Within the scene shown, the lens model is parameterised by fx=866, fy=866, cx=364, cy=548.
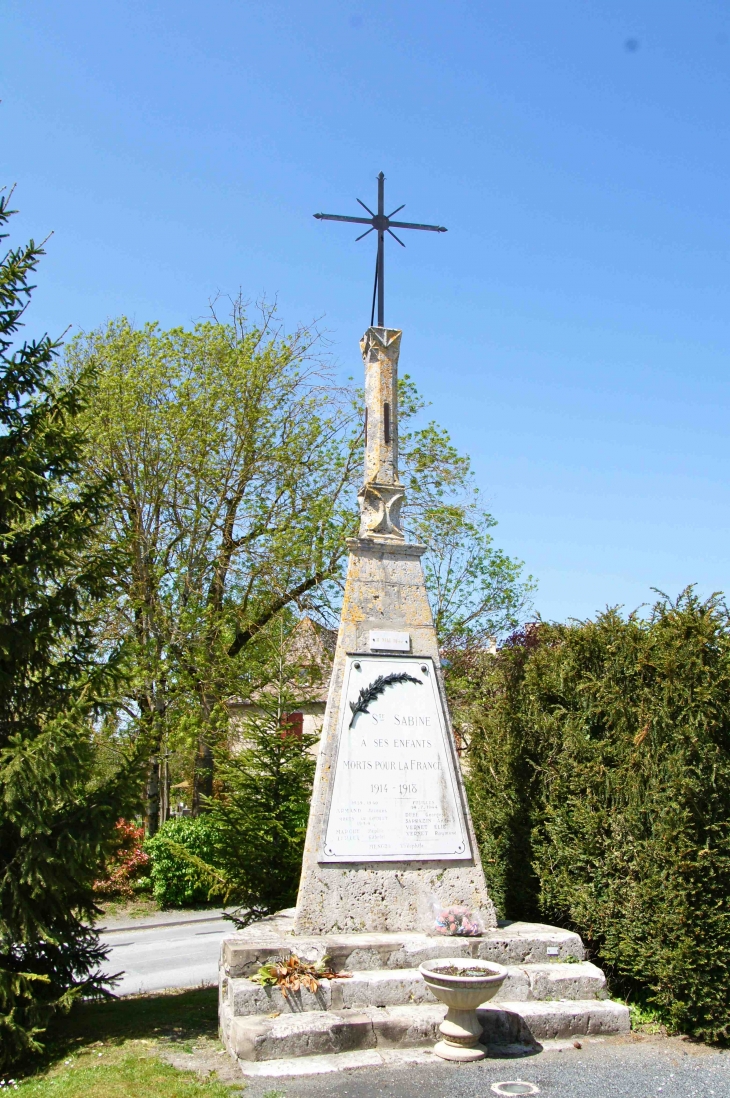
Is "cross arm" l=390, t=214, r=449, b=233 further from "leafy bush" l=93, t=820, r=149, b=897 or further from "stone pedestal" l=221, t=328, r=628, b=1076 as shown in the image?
"leafy bush" l=93, t=820, r=149, b=897

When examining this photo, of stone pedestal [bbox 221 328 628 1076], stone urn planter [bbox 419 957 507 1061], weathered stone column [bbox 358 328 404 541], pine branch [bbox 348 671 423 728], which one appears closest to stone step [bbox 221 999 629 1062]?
stone pedestal [bbox 221 328 628 1076]

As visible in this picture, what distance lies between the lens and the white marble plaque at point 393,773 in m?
7.52

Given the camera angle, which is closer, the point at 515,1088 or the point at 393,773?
the point at 515,1088

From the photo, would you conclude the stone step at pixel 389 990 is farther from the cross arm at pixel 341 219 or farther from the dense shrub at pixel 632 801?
the cross arm at pixel 341 219

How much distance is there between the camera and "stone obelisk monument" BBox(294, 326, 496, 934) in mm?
7367

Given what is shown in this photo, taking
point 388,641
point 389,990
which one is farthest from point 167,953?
point 388,641

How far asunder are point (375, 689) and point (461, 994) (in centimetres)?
270

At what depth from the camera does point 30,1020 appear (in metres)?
6.36

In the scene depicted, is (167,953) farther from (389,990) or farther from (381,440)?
(381,440)

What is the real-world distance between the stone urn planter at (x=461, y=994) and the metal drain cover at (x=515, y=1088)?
0.46m

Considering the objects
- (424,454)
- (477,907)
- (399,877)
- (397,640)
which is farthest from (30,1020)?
(424,454)

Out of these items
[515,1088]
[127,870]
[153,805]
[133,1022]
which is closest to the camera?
[515,1088]

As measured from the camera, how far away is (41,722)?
7.39 m

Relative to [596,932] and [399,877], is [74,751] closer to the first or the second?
[399,877]
